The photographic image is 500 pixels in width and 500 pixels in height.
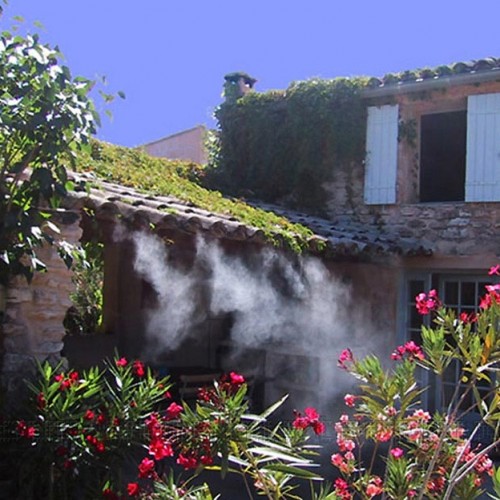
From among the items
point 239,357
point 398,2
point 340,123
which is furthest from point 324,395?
point 398,2

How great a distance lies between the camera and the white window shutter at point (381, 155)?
33.1 feet

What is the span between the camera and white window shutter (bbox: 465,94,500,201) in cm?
934

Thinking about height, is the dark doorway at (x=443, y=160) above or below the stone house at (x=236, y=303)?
above

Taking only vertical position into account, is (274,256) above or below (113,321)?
above

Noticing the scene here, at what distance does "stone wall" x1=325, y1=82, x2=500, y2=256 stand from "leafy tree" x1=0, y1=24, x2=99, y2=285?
5966 millimetres

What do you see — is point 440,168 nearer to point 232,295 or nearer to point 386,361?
point 386,361

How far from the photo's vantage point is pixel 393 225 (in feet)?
33.1

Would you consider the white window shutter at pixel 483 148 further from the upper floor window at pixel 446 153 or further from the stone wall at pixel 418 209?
the stone wall at pixel 418 209

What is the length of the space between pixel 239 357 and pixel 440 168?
4.35m

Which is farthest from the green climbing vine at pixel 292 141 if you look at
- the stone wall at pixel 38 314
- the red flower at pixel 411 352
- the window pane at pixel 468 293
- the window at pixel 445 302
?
the red flower at pixel 411 352

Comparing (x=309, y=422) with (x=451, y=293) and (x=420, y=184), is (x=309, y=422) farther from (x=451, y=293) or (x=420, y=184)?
(x=420, y=184)

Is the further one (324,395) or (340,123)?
(340,123)

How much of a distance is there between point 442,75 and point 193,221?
16.1ft

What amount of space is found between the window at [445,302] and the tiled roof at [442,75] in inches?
99.3
